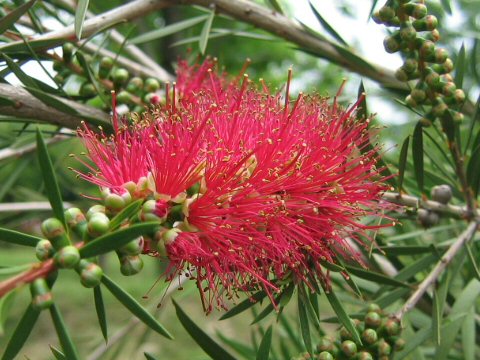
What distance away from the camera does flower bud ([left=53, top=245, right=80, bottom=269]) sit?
Result: 1.60 ft

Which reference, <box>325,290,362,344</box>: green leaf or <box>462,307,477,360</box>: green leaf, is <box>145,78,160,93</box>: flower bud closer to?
<box>325,290,362,344</box>: green leaf

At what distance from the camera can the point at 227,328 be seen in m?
4.15

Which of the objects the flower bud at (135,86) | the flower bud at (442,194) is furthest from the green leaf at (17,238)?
the flower bud at (442,194)

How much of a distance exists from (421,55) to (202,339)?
48 centimetres

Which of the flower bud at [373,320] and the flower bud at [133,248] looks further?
the flower bud at [373,320]

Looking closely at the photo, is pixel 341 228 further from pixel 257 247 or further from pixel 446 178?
pixel 446 178

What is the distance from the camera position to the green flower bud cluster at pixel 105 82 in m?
0.93

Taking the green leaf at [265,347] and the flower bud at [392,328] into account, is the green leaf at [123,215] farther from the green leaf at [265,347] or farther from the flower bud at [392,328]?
the flower bud at [392,328]

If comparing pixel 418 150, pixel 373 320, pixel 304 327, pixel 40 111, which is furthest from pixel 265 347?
pixel 40 111

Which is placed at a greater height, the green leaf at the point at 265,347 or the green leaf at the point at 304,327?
the green leaf at the point at 304,327

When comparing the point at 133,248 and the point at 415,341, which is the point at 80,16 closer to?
the point at 133,248

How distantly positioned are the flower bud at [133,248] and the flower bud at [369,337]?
324 millimetres

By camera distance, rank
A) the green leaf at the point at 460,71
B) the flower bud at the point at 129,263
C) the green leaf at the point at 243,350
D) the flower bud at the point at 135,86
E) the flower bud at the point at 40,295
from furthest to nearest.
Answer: the green leaf at the point at 243,350 → the flower bud at the point at 135,86 → the green leaf at the point at 460,71 → the flower bud at the point at 129,263 → the flower bud at the point at 40,295

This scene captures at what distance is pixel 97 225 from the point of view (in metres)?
0.52
